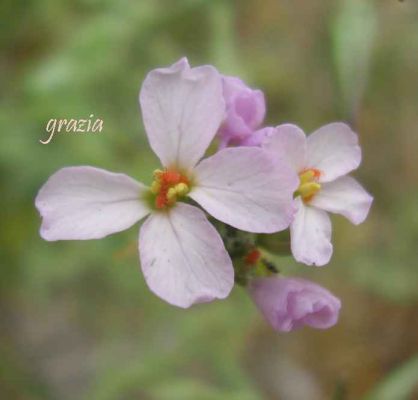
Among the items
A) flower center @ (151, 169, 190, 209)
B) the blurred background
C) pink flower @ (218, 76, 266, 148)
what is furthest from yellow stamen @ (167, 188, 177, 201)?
the blurred background

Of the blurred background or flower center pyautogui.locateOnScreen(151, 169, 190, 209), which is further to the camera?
the blurred background

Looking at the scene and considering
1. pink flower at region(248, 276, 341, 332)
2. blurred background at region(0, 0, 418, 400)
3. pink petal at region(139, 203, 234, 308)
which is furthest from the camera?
blurred background at region(0, 0, 418, 400)

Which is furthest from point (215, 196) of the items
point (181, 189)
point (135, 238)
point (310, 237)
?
point (135, 238)

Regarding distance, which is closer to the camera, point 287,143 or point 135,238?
point 287,143

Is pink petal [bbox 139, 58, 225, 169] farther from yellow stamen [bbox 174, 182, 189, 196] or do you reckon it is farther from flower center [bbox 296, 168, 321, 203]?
flower center [bbox 296, 168, 321, 203]

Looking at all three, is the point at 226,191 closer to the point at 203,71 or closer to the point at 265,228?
the point at 265,228

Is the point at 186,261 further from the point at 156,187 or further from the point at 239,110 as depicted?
the point at 239,110

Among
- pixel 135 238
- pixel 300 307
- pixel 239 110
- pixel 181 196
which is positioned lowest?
pixel 135 238
